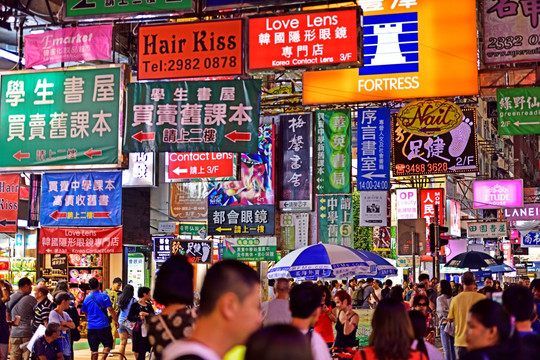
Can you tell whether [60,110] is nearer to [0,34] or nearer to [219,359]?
[0,34]

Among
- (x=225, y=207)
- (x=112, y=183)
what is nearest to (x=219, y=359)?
(x=112, y=183)

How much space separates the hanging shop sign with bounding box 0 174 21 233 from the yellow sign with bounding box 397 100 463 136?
29.5 ft

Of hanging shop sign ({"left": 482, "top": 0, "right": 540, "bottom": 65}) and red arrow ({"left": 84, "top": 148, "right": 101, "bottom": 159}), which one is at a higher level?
hanging shop sign ({"left": 482, "top": 0, "right": 540, "bottom": 65})

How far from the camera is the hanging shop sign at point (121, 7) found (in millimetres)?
12375

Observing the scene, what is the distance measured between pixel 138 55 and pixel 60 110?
181cm

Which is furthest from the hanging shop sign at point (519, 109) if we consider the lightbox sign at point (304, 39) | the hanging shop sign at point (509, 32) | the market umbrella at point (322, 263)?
the lightbox sign at point (304, 39)

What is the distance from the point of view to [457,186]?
154 feet

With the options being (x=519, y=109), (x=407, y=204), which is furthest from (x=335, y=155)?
(x=407, y=204)

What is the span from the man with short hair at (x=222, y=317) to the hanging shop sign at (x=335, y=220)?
2244cm

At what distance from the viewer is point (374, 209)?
2559 cm

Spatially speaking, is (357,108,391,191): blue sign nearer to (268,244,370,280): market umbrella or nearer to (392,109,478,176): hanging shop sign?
(392,109,478,176): hanging shop sign

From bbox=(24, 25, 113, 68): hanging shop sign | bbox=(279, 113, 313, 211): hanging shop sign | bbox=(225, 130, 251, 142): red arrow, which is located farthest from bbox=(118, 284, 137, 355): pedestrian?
bbox=(279, 113, 313, 211): hanging shop sign

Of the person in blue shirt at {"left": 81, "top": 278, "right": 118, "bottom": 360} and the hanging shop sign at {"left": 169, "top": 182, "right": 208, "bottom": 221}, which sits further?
the hanging shop sign at {"left": 169, "top": 182, "right": 208, "bottom": 221}

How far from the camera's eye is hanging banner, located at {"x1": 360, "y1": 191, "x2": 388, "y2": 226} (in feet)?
83.5
